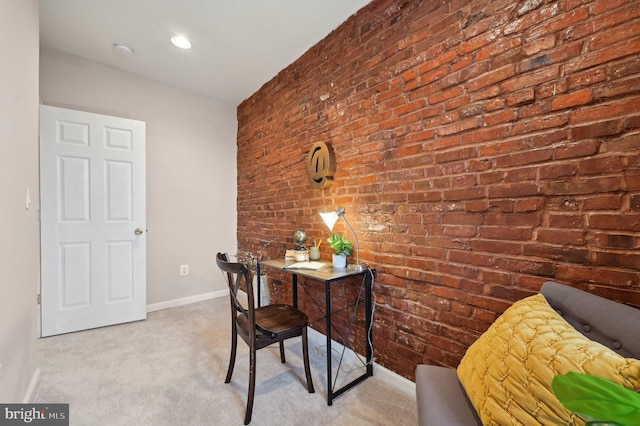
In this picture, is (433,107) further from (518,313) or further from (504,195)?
(518,313)

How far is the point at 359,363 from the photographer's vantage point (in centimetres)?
191

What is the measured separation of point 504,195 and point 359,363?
1452 millimetres

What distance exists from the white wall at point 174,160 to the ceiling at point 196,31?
197 mm

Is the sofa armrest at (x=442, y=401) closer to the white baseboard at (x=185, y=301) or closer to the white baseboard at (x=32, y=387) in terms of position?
the white baseboard at (x=32, y=387)

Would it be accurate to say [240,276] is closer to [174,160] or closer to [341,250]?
[341,250]

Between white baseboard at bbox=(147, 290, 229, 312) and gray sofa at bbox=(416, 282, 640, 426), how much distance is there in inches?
118

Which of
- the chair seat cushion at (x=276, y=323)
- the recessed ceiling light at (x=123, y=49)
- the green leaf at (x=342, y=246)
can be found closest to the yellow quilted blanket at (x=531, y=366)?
the chair seat cushion at (x=276, y=323)

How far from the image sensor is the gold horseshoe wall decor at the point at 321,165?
2.13 meters

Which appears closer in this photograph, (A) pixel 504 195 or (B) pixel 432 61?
(A) pixel 504 195

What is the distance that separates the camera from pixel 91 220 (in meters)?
2.56

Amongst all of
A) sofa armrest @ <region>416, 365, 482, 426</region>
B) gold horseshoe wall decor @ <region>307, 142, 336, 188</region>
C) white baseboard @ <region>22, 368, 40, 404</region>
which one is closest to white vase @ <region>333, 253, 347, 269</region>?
gold horseshoe wall decor @ <region>307, 142, 336, 188</region>

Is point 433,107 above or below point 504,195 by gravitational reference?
above

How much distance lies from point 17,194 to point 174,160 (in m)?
1.89

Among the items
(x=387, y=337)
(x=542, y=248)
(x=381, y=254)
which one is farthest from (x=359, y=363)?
(x=542, y=248)
